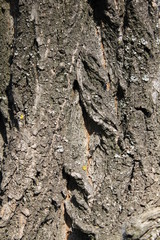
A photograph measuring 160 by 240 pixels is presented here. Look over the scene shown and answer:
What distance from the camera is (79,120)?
183cm

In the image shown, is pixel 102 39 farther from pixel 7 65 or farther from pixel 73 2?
pixel 7 65

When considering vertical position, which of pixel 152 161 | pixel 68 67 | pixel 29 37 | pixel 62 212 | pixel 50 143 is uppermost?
pixel 29 37

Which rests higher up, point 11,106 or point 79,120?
point 11,106

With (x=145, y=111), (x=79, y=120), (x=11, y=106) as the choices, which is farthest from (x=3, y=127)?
(x=145, y=111)

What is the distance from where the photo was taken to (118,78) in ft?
5.82

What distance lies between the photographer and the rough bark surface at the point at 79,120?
171 cm

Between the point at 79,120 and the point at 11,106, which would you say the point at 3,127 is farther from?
the point at 79,120

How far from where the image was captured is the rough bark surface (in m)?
1.71

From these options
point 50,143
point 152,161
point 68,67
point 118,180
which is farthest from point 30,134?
point 152,161

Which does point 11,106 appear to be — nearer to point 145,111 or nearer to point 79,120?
point 79,120

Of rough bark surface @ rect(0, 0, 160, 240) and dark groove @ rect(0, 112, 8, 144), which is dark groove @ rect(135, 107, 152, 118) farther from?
dark groove @ rect(0, 112, 8, 144)

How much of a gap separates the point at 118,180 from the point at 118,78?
1.70 ft

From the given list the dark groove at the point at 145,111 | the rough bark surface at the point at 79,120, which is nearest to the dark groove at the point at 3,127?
the rough bark surface at the point at 79,120

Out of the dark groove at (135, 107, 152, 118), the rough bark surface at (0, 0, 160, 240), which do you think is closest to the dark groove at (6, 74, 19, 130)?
the rough bark surface at (0, 0, 160, 240)
